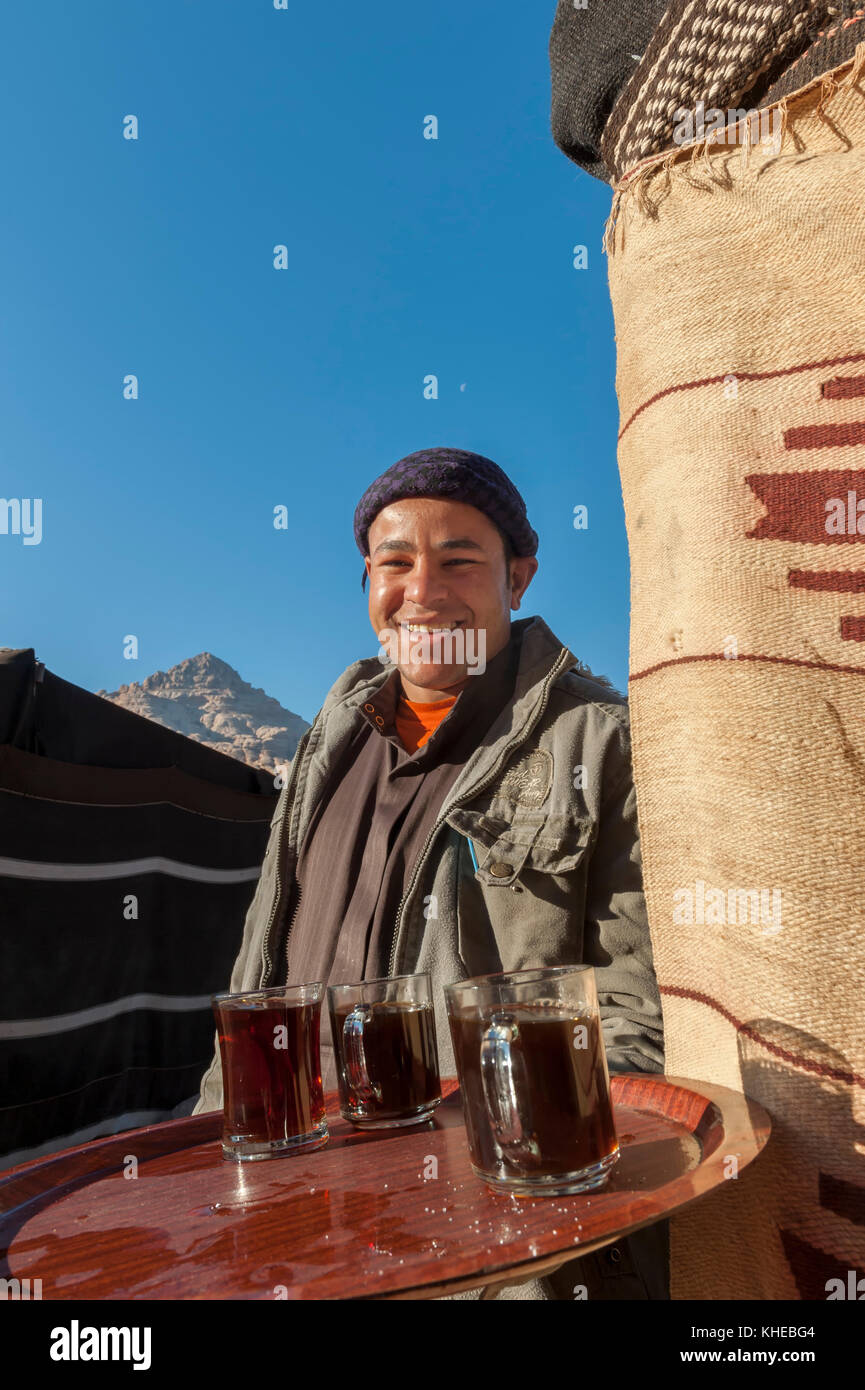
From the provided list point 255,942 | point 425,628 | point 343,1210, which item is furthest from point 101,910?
point 343,1210

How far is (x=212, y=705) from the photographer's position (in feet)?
181

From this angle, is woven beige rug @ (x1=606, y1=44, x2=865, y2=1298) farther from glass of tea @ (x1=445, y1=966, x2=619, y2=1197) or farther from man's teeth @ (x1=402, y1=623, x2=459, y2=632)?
man's teeth @ (x1=402, y1=623, x2=459, y2=632)

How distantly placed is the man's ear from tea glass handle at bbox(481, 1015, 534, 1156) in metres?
1.49

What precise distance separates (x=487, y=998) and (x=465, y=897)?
0.81 metres

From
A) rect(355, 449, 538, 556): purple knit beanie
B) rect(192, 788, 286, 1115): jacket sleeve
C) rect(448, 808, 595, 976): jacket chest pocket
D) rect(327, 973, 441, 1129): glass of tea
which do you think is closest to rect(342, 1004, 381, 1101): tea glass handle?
rect(327, 973, 441, 1129): glass of tea

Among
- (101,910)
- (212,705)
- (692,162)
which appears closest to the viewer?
(692,162)

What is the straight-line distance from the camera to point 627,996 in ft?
4.85

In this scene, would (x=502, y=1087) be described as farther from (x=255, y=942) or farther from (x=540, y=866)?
(x=255, y=942)

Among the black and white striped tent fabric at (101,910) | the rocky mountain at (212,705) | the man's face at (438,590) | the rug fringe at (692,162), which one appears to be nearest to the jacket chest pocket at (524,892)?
the man's face at (438,590)

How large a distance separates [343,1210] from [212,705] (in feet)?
183

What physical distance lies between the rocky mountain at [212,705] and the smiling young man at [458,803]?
4368cm
